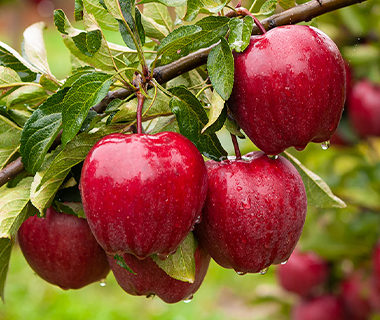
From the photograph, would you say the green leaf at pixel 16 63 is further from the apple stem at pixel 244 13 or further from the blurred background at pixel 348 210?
the blurred background at pixel 348 210

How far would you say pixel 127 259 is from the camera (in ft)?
2.45

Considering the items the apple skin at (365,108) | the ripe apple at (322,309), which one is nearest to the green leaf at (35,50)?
the apple skin at (365,108)

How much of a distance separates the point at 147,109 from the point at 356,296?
1.43 metres

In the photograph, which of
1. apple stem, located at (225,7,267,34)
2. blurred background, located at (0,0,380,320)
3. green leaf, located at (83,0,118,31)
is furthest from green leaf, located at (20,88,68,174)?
blurred background, located at (0,0,380,320)

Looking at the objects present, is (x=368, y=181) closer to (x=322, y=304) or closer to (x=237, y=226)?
(x=322, y=304)

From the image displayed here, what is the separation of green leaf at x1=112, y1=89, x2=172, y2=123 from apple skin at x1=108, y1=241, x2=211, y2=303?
0.23m

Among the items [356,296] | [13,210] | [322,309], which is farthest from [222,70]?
[322,309]

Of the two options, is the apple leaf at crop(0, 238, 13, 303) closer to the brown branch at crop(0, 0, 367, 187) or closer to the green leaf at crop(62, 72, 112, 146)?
the brown branch at crop(0, 0, 367, 187)

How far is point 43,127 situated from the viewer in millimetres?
650

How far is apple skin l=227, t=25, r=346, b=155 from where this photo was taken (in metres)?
0.62

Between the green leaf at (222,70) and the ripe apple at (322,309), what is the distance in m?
1.51

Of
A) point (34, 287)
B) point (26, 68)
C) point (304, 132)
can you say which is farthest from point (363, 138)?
point (34, 287)

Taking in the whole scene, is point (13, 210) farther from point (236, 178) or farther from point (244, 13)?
point (244, 13)

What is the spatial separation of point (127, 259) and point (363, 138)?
4.23 ft
